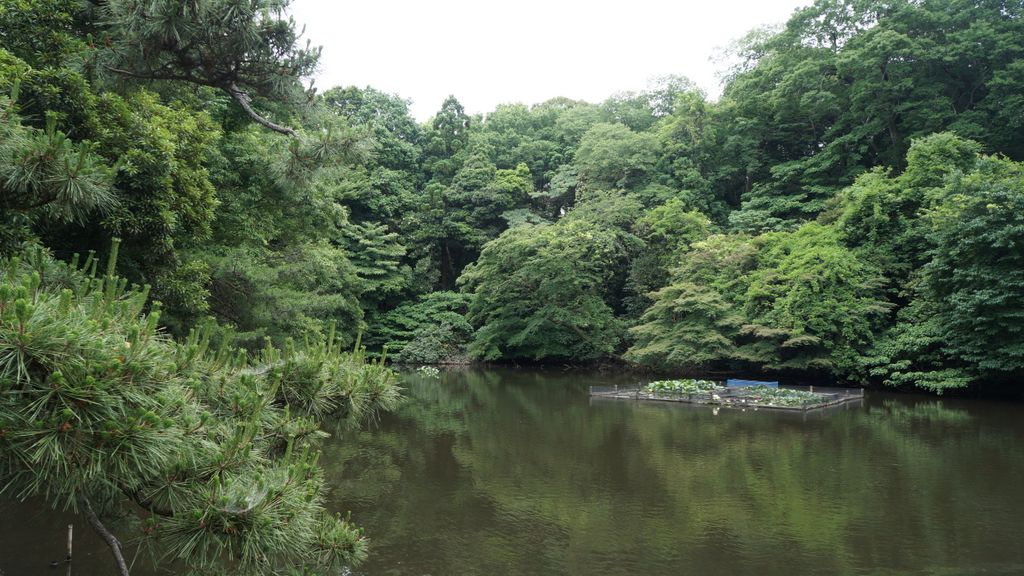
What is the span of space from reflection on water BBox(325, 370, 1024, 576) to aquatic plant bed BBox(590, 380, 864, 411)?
782mm

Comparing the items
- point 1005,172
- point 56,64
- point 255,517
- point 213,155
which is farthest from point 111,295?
point 1005,172

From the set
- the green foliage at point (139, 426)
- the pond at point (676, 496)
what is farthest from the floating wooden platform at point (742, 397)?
the green foliage at point (139, 426)

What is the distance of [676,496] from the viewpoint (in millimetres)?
7629

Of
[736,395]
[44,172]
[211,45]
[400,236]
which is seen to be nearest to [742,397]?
[736,395]

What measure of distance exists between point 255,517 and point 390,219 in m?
28.6

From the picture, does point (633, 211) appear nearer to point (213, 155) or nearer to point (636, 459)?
point (636, 459)

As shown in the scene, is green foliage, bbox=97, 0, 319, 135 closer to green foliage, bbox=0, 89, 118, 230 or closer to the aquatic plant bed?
green foliage, bbox=0, 89, 118, 230

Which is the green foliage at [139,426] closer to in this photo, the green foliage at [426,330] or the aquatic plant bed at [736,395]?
the aquatic plant bed at [736,395]

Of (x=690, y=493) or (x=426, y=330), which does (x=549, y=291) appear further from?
(x=690, y=493)

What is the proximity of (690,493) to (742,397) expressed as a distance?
8022 mm

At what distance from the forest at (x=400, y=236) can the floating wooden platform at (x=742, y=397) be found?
7.12 ft

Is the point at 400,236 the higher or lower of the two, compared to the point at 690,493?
higher

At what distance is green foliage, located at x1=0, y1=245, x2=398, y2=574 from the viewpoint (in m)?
1.81

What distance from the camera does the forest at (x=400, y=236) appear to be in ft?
7.39
